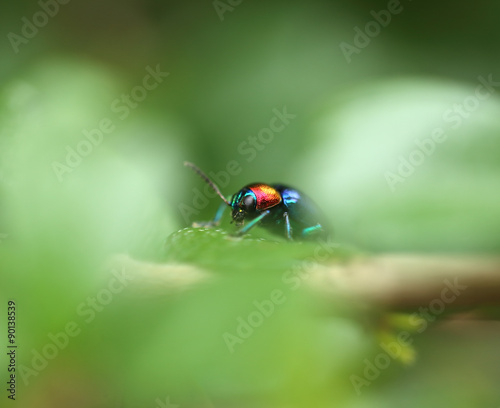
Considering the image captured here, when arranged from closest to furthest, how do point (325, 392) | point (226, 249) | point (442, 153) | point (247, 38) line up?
1. point (226, 249)
2. point (325, 392)
3. point (442, 153)
4. point (247, 38)

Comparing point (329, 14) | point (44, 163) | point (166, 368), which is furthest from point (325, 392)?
point (329, 14)

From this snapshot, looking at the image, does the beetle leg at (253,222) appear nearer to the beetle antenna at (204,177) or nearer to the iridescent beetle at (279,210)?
the iridescent beetle at (279,210)

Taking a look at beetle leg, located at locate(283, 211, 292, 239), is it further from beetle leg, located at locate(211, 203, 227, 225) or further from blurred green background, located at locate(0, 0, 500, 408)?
beetle leg, located at locate(211, 203, 227, 225)

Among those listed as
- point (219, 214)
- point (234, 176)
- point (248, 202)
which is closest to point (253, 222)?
point (248, 202)

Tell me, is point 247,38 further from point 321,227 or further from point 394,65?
point 321,227

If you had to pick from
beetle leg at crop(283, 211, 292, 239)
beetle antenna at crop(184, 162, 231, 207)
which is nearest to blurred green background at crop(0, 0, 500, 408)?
beetle antenna at crop(184, 162, 231, 207)
